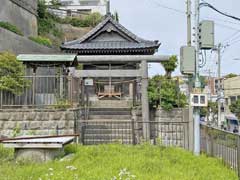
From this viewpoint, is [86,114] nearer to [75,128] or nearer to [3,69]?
[75,128]

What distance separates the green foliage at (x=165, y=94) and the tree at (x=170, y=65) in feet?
2.60

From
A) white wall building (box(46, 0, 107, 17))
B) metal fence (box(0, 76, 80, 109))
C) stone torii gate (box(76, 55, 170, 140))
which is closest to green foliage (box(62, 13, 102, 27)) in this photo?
white wall building (box(46, 0, 107, 17))

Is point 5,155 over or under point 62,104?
under

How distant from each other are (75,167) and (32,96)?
289 inches

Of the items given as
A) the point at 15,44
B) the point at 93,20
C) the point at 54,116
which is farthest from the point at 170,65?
the point at 93,20

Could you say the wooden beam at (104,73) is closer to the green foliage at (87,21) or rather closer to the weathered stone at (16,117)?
the weathered stone at (16,117)

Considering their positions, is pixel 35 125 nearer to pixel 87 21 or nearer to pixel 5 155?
pixel 5 155

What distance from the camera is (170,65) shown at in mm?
15578

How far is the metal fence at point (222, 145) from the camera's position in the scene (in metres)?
6.49

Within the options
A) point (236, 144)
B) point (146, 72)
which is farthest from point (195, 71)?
point (146, 72)

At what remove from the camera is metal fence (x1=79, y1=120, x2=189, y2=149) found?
1201cm

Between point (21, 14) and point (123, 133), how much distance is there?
15.0m

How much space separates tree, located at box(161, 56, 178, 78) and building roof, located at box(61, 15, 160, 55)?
2668mm

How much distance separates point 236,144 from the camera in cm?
641
